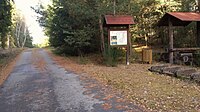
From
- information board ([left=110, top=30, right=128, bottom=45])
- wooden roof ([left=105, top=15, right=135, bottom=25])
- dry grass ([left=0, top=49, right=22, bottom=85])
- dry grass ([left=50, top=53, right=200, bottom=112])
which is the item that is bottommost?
dry grass ([left=0, top=49, right=22, bottom=85])

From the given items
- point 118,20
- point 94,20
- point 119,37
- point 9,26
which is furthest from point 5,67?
point 9,26

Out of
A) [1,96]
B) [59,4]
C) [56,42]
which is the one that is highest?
[59,4]

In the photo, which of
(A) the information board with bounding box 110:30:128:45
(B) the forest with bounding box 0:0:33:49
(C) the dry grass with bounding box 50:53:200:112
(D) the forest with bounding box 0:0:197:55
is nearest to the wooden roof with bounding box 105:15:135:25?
Result: (A) the information board with bounding box 110:30:128:45

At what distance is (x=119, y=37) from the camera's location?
53.3 feet

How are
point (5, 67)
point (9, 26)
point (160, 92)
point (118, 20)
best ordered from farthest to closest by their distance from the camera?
point (9, 26) → point (5, 67) → point (118, 20) → point (160, 92)

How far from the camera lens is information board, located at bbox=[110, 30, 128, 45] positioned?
16109 millimetres

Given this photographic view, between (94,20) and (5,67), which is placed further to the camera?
(94,20)

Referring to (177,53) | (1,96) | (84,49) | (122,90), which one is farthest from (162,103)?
(84,49)

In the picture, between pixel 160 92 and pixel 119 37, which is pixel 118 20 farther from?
pixel 160 92

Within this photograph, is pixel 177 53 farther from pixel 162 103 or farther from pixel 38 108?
pixel 38 108

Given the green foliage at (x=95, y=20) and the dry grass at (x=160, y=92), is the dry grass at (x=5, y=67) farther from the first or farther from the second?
the dry grass at (x=160, y=92)

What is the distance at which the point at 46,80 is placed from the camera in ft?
36.0

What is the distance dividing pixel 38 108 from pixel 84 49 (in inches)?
650

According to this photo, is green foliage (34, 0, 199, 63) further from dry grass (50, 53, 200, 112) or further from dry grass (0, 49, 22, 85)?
dry grass (50, 53, 200, 112)
